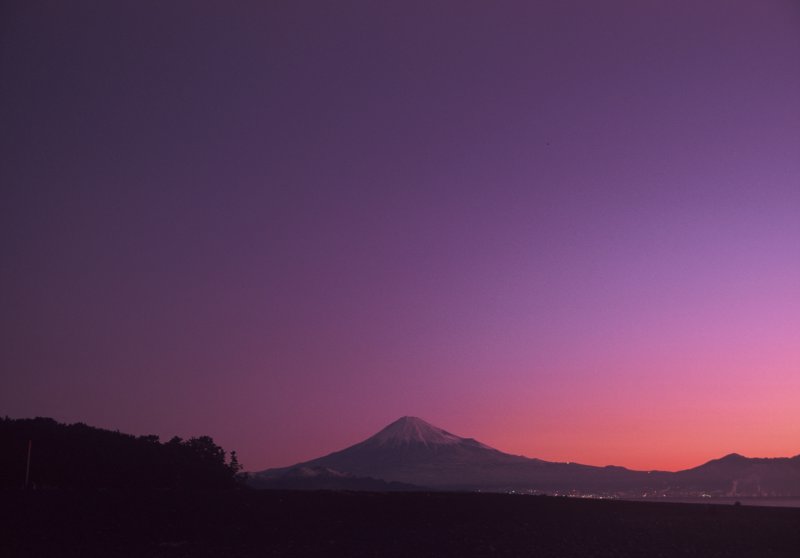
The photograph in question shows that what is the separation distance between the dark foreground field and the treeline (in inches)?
346

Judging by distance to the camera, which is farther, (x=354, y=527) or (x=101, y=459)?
(x=101, y=459)

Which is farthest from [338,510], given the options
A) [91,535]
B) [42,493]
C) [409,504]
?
[42,493]

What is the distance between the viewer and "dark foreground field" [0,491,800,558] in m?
19.4

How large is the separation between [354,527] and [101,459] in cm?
1922

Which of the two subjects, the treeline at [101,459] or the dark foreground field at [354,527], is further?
the treeline at [101,459]

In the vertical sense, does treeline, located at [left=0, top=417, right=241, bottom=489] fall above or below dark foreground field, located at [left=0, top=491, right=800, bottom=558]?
above

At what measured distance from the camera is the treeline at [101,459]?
3253cm

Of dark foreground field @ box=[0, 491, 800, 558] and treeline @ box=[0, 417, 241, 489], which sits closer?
dark foreground field @ box=[0, 491, 800, 558]

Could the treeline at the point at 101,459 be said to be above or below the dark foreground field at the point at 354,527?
above

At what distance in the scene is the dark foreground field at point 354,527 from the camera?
19.4 metres

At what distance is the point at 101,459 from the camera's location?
36219mm

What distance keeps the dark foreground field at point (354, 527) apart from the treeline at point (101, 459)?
880 cm

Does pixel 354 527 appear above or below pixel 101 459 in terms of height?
below

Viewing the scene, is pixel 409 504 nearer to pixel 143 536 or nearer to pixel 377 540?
pixel 377 540
